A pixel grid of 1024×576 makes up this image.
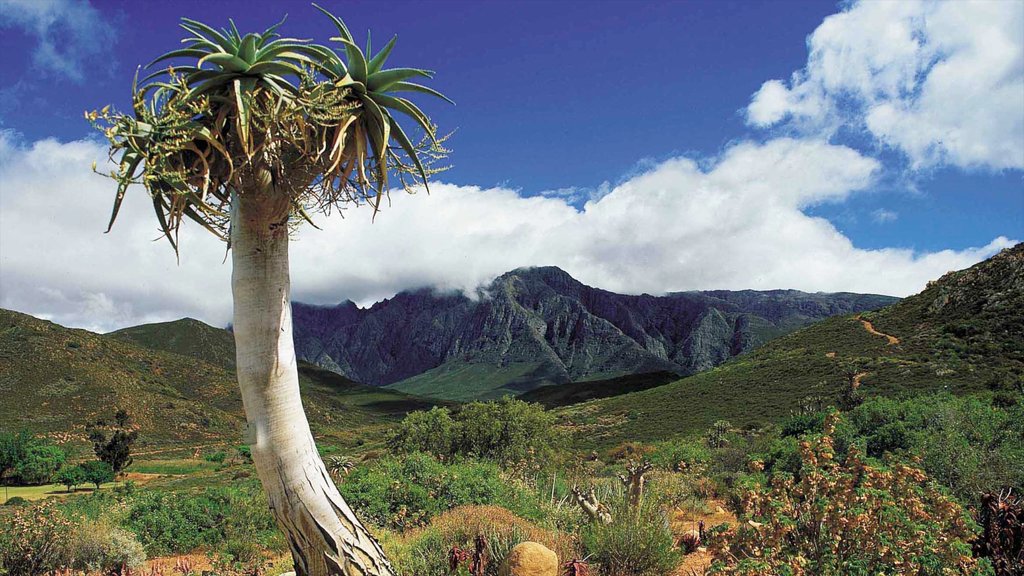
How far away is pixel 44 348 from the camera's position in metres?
71.1

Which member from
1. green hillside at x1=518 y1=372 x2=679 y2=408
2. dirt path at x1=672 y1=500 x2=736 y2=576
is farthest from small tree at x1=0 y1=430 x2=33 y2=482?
green hillside at x1=518 y1=372 x2=679 y2=408

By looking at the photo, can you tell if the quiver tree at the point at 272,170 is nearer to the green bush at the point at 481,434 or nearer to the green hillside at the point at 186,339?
the green bush at the point at 481,434

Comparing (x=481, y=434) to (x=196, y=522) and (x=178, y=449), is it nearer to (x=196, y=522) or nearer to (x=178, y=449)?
(x=196, y=522)

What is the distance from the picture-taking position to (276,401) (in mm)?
4680

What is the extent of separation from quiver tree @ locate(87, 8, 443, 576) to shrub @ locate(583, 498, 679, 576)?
3.74 m

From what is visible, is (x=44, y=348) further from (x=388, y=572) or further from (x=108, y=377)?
(x=388, y=572)

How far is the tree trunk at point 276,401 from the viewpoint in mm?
4656

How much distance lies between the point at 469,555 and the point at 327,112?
567cm

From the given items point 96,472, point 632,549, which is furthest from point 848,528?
point 96,472

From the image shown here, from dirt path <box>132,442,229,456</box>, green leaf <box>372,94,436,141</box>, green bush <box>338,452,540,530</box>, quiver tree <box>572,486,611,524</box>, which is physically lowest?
dirt path <box>132,442,229,456</box>

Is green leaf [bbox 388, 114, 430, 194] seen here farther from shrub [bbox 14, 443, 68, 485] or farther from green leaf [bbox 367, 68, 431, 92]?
shrub [bbox 14, 443, 68, 485]

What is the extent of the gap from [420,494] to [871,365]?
4517 centimetres

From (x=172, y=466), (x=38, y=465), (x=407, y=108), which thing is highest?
(x=407, y=108)

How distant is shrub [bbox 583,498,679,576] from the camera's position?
24.6ft
